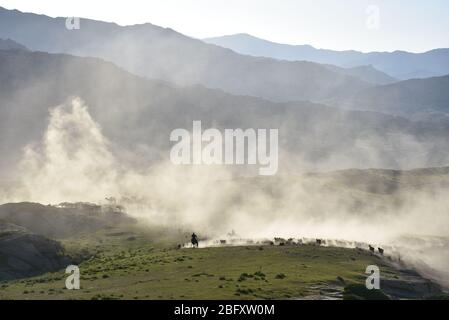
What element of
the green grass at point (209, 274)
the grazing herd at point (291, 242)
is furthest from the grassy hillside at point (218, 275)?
the grazing herd at point (291, 242)

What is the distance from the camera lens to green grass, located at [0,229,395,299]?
52.4 metres

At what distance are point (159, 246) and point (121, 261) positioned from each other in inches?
761

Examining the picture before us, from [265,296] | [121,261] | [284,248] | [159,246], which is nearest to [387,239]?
[284,248]

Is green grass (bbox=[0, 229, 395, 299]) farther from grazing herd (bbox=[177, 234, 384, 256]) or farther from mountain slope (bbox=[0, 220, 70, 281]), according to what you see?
grazing herd (bbox=[177, 234, 384, 256])

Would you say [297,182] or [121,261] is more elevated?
[297,182]

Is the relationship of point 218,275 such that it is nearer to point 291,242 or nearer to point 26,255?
A: point 291,242

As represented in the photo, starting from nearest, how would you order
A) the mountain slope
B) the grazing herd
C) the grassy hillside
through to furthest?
1. the grassy hillside
2. the mountain slope
3. the grazing herd

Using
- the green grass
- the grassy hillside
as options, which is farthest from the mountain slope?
the grassy hillside

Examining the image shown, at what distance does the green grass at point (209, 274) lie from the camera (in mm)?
52375

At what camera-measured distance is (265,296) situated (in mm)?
49656

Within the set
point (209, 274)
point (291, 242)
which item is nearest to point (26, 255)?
point (209, 274)

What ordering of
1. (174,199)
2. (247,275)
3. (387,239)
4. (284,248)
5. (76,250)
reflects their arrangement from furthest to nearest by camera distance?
(174,199) < (387,239) < (76,250) < (284,248) < (247,275)

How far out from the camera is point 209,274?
62.2 m
